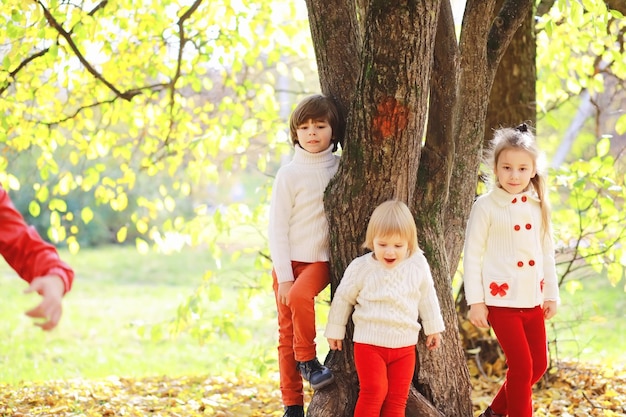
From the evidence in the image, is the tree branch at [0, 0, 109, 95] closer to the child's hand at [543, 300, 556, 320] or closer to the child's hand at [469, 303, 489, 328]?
the child's hand at [469, 303, 489, 328]

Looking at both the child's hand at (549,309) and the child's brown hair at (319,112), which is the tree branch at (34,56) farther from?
the child's hand at (549,309)

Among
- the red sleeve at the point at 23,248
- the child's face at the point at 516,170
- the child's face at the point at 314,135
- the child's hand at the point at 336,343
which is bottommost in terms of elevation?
the child's hand at the point at 336,343

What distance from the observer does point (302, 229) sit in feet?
10.6

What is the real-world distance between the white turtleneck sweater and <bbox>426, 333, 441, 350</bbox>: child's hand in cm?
55

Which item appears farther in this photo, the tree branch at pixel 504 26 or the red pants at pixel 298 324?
the tree branch at pixel 504 26

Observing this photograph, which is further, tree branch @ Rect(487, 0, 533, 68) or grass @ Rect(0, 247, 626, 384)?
grass @ Rect(0, 247, 626, 384)

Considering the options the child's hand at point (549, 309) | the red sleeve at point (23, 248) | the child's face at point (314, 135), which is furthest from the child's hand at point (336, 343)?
the red sleeve at point (23, 248)

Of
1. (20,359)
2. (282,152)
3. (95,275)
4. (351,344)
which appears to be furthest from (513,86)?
(95,275)

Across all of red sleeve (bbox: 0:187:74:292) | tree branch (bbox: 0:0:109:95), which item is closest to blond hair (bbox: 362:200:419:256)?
red sleeve (bbox: 0:187:74:292)

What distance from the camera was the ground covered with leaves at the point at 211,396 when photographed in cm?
438

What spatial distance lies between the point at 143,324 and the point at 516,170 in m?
5.26

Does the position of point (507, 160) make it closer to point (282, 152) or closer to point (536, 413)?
point (536, 413)

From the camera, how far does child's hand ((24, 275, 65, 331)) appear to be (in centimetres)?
186

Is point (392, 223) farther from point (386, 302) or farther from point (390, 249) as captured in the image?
point (386, 302)
